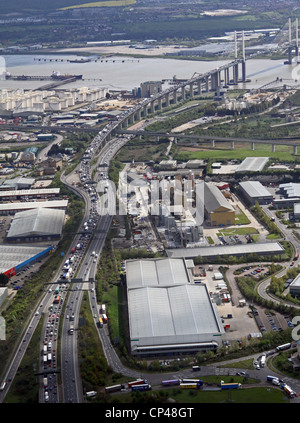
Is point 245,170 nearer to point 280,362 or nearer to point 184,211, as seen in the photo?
point 184,211

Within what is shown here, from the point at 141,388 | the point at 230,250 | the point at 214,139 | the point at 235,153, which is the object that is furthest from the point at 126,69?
the point at 141,388

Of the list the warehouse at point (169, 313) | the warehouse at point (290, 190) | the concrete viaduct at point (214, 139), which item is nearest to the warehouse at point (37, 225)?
the warehouse at point (169, 313)

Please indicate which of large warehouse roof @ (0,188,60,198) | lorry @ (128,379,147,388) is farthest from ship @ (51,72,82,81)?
lorry @ (128,379,147,388)

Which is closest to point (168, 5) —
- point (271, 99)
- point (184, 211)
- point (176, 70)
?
point (176, 70)

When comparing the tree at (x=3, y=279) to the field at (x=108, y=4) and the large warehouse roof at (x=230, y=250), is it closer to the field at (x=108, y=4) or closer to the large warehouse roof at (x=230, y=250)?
the large warehouse roof at (x=230, y=250)

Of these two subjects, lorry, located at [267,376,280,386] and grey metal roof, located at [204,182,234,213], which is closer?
lorry, located at [267,376,280,386]

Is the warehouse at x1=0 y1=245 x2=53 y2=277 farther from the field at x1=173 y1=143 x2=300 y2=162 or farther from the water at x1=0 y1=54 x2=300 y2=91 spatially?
the water at x1=0 y1=54 x2=300 y2=91
